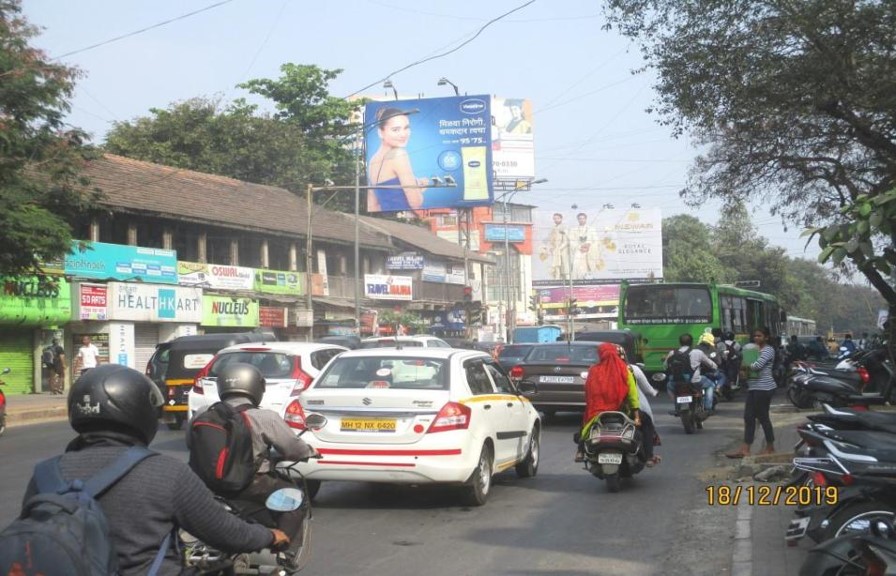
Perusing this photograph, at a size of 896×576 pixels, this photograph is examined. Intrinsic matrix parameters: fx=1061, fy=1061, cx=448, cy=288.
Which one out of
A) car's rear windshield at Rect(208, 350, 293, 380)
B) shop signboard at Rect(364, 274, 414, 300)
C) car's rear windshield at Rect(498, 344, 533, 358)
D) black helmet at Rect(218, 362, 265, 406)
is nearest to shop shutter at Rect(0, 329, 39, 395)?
car's rear windshield at Rect(498, 344, 533, 358)

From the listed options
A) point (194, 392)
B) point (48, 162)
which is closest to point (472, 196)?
point (48, 162)

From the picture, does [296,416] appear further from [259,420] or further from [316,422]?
[259,420]

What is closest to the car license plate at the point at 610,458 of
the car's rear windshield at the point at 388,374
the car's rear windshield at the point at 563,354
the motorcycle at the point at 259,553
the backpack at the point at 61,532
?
the car's rear windshield at the point at 388,374

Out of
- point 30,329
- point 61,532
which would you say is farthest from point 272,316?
point 61,532

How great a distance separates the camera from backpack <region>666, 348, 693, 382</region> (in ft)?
58.6

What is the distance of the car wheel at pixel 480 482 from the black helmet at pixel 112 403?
6.66m

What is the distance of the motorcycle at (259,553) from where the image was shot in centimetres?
403

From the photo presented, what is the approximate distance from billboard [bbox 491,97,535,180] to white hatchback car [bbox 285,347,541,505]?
81455 millimetres

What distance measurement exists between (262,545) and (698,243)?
94635 millimetres

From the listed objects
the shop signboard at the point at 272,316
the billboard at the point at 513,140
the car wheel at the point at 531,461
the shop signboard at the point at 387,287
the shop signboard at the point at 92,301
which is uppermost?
the billboard at the point at 513,140

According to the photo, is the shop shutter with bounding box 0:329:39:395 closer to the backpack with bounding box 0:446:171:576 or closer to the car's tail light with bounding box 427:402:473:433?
the car's tail light with bounding box 427:402:473:433

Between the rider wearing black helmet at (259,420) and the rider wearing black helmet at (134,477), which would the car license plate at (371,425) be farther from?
the rider wearing black helmet at (134,477)

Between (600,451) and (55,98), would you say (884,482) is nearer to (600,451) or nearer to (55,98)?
(600,451)

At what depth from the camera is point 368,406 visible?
386 inches
